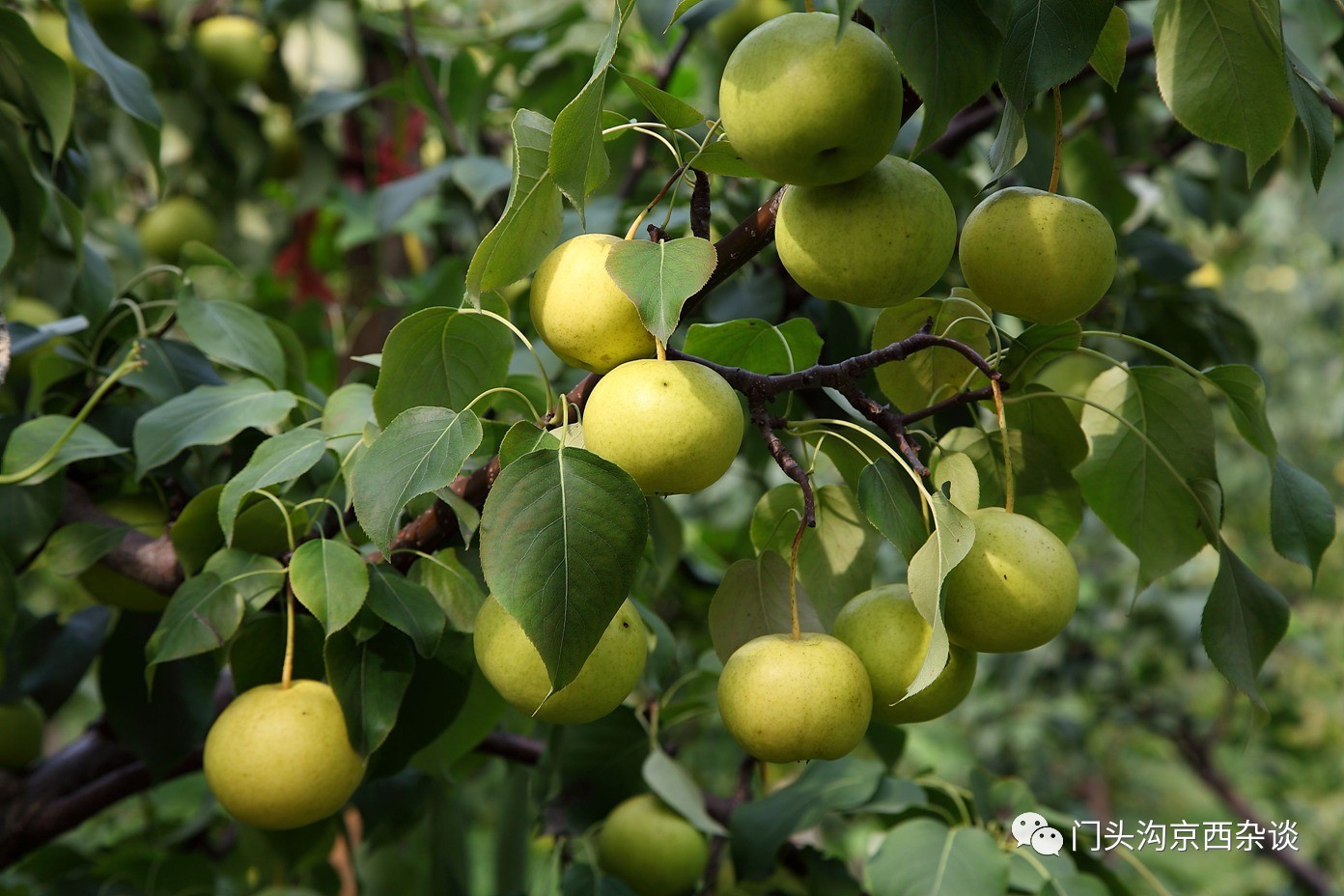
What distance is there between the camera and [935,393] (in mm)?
816

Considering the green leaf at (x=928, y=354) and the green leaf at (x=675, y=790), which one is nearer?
the green leaf at (x=928, y=354)

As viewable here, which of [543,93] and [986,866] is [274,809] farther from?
[543,93]

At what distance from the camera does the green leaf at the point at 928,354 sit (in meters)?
0.82

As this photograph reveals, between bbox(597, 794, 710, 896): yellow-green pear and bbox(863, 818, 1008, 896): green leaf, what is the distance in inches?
8.9

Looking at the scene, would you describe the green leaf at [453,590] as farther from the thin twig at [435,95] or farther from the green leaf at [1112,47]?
the thin twig at [435,95]

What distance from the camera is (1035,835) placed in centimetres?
115

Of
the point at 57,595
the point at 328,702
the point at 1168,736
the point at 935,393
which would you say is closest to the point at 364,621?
the point at 328,702

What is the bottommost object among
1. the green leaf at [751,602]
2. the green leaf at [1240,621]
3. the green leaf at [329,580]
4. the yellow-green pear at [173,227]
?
the yellow-green pear at [173,227]

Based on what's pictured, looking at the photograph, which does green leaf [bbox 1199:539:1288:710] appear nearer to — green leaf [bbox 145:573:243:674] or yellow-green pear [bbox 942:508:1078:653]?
yellow-green pear [bbox 942:508:1078:653]

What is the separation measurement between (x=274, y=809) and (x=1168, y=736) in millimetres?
2564

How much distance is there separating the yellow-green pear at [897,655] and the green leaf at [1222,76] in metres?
0.35

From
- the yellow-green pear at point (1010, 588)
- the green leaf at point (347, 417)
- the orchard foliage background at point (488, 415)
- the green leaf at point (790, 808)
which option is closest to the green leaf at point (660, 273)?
the orchard foliage background at point (488, 415)

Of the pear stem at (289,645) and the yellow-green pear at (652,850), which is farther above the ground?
the pear stem at (289,645)

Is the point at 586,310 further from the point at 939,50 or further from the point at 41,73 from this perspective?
the point at 41,73
